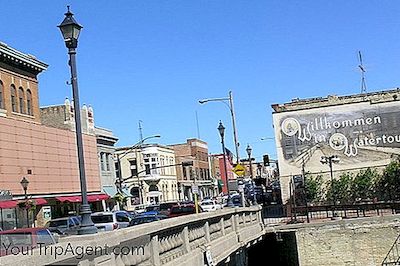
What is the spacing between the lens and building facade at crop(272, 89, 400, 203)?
51.7m

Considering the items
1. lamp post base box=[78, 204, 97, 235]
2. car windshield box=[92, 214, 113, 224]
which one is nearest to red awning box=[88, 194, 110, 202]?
car windshield box=[92, 214, 113, 224]

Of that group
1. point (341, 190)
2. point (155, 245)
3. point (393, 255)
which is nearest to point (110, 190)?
point (341, 190)

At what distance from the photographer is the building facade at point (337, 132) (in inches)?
2035

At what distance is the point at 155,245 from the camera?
11.3 m

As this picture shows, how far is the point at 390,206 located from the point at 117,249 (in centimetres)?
3510

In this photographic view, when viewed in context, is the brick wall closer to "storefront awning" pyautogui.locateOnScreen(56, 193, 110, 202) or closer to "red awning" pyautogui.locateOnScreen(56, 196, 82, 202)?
"red awning" pyautogui.locateOnScreen(56, 196, 82, 202)

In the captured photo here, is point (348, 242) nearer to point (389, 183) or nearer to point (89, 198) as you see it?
point (389, 183)

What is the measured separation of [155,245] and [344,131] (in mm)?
43249

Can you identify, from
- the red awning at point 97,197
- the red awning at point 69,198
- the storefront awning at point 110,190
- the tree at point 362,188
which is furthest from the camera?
the storefront awning at point 110,190

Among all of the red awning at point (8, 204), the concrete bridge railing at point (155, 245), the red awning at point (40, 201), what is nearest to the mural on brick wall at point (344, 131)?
the red awning at point (40, 201)

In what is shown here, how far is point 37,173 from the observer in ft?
159

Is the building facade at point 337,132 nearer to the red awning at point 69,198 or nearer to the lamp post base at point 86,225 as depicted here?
the red awning at point 69,198

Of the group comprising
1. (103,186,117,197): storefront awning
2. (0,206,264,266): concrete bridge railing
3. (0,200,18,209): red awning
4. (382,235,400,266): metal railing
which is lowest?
(382,235,400,266): metal railing

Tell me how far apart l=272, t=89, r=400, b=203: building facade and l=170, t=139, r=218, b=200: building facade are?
43289mm
